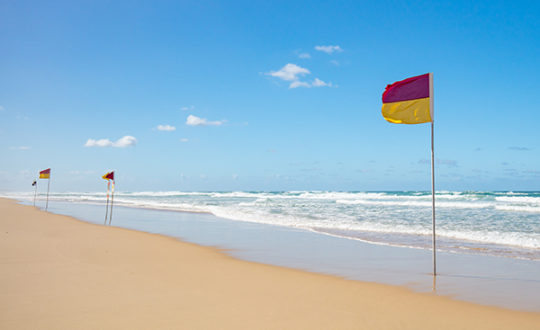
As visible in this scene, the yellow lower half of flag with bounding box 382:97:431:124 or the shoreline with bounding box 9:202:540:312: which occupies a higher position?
the yellow lower half of flag with bounding box 382:97:431:124

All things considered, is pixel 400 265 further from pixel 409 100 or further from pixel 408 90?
pixel 408 90

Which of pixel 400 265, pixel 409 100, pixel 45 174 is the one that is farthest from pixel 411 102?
pixel 45 174

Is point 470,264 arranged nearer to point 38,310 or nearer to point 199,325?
point 199,325

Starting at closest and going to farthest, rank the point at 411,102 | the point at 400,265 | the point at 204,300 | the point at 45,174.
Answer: the point at 204,300 → the point at 411,102 → the point at 400,265 → the point at 45,174

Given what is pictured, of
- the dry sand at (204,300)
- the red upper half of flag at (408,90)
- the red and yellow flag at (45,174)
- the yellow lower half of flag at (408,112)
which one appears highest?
the red upper half of flag at (408,90)

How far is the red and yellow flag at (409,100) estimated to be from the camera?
6762 millimetres

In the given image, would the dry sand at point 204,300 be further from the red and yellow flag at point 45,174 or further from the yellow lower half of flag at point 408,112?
the red and yellow flag at point 45,174

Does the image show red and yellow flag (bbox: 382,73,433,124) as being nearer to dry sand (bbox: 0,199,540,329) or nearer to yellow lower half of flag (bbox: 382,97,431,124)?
yellow lower half of flag (bbox: 382,97,431,124)

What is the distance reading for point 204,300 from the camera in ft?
16.0

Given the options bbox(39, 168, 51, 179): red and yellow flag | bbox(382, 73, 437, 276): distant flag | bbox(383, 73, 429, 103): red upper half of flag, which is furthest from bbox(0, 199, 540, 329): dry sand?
bbox(39, 168, 51, 179): red and yellow flag

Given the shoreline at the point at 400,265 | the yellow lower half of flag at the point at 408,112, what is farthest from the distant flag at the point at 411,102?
the shoreline at the point at 400,265

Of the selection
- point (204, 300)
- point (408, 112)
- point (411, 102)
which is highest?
point (411, 102)

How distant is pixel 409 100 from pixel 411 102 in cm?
6

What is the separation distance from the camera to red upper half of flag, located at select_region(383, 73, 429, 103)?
6.82 m
